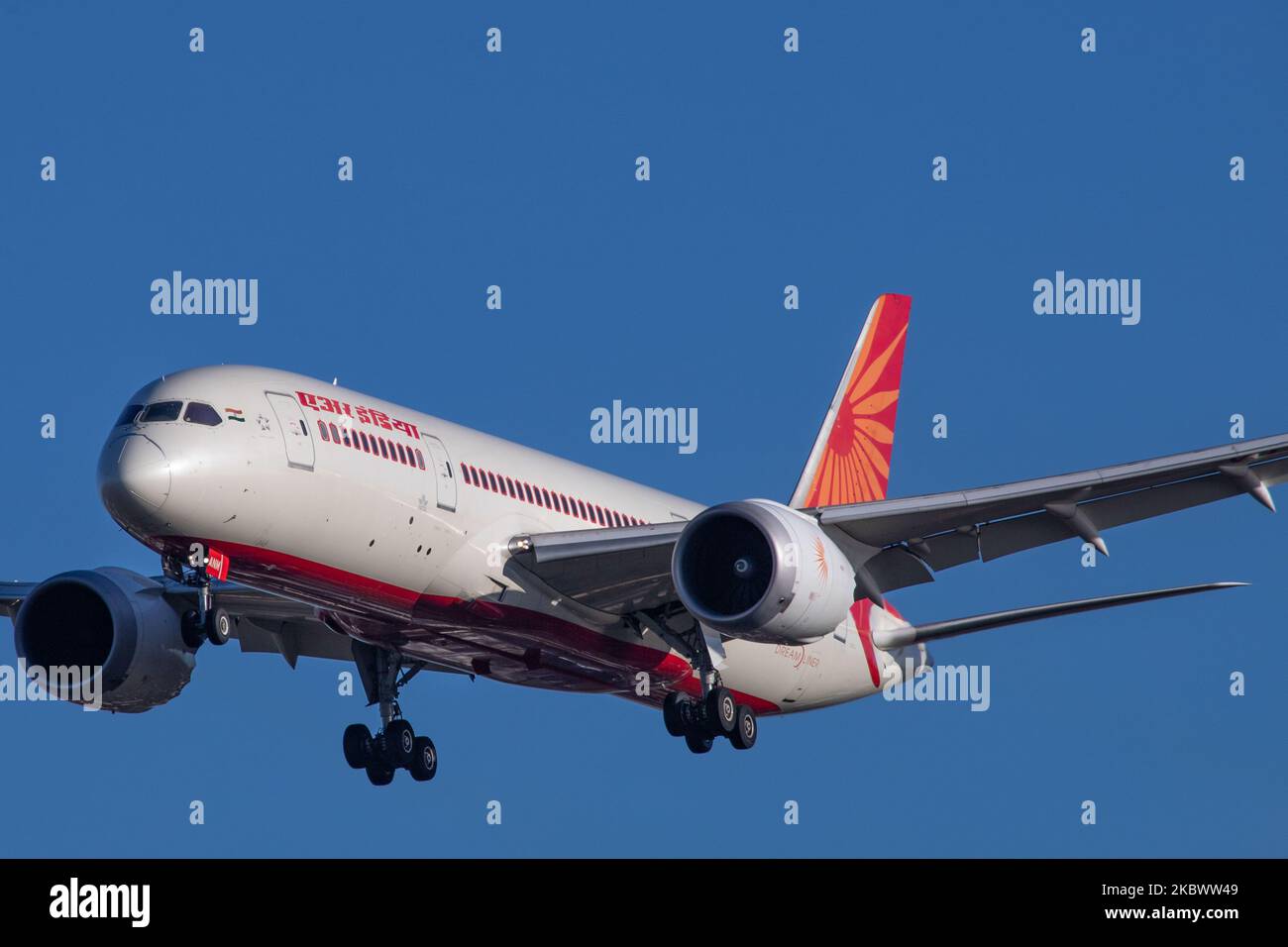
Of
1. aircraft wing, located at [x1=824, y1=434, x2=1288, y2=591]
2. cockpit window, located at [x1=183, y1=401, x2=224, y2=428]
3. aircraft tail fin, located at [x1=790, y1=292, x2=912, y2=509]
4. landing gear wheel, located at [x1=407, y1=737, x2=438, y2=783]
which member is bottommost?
landing gear wheel, located at [x1=407, y1=737, x2=438, y2=783]

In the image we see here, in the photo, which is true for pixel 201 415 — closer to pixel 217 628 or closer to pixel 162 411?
pixel 162 411

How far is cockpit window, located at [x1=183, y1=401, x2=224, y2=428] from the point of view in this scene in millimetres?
31719

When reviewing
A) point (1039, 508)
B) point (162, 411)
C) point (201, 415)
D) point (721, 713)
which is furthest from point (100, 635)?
point (1039, 508)

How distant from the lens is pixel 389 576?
33906 millimetres

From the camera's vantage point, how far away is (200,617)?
32.7m

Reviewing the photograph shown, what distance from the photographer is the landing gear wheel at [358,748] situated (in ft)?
134

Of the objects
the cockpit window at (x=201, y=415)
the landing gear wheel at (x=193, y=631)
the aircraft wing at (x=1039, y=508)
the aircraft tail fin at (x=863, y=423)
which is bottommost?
the landing gear wheel at (x=193, y=631)

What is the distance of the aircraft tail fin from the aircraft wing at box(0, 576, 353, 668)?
33.7 feet

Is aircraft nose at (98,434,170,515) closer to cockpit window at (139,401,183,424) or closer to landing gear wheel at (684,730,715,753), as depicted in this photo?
cockpit window at (139,401,183,424)

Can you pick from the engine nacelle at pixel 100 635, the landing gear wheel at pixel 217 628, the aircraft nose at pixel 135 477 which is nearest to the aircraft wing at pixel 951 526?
the landing gear wheel at pixel 217 628

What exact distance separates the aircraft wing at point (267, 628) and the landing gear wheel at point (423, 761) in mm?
2563

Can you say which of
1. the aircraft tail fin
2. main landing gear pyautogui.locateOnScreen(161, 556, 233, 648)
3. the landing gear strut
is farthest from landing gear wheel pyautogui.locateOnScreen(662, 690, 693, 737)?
main landing gear pyautogui.locateOnScreen(161, 556, 233, 648)

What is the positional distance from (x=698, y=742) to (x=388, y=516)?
835 centimetres

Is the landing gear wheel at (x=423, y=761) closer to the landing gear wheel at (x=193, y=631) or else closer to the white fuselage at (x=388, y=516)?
the white fuselage at (x=388, y=516)
